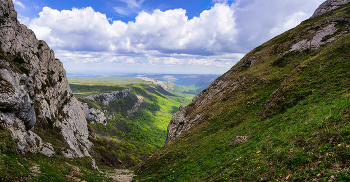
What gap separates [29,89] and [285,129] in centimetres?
4551

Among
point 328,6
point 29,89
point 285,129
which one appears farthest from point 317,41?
point 29,89

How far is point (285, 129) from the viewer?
656 inches

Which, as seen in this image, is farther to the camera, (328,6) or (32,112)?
→ (328,6)

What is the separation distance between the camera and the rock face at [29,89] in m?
21.1

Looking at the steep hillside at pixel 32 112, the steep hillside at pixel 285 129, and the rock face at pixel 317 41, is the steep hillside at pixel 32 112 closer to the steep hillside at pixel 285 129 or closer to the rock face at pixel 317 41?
the steep hillside at pixel 285 129

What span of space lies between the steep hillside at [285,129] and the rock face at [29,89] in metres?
22.2

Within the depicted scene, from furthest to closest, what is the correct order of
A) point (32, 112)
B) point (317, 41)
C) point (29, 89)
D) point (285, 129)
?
1. point (317, 41)
2. point (29, 89)
3. point (32, 112)
4. point (285, 129)

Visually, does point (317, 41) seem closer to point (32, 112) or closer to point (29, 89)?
point (32, 112)

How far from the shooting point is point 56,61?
61.9m

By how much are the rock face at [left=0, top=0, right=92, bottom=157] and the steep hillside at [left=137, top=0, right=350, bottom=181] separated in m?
22.2

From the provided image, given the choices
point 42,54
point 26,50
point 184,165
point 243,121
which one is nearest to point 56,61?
point 42,54

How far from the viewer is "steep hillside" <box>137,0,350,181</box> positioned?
10.4m

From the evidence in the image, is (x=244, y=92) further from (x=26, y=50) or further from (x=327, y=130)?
(x=26, y=50)

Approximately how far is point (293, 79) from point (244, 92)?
1470 cm
